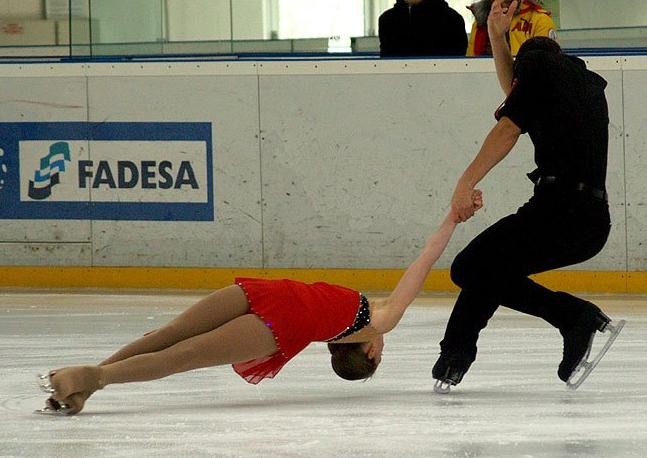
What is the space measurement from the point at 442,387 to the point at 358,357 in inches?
20.7

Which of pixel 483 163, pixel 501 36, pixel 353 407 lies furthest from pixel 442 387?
pixel 501 36

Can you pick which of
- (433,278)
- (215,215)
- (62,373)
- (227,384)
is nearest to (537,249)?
(227,384)

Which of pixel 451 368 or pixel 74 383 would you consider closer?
pixel 74 383

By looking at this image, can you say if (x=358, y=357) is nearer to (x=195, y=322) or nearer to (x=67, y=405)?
(x=195, y=322)

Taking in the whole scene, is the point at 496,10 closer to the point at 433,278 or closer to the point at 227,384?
the point at 227,384

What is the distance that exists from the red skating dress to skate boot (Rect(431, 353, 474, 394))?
0.54m

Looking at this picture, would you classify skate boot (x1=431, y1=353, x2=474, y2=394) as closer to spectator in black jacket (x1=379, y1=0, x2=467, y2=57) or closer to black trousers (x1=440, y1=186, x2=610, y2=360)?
black trousers (x1=440, y1=186, x2=610, y2=360)

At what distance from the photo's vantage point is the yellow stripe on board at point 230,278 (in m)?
7.66

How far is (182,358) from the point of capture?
164 inches

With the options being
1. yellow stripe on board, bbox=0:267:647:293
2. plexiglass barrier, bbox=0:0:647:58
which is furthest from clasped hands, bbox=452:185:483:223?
plexiglass barrier, bbox=0:0:647:58

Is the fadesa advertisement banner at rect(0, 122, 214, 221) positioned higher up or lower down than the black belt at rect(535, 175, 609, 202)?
lower down

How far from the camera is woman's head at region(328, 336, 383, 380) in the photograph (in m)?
4.40

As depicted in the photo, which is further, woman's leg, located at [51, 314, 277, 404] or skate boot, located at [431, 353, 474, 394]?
skate boot, located at [431, 353, 474, 394]

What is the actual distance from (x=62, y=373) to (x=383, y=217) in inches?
158
